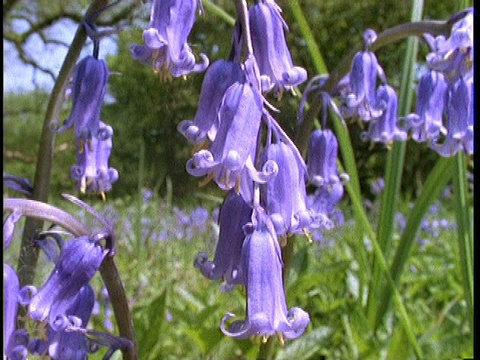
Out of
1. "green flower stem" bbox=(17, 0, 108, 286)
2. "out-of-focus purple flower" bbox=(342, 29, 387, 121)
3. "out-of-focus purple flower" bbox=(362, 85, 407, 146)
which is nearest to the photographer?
"green flower stem" bbox=(17, 0, 108, 286)

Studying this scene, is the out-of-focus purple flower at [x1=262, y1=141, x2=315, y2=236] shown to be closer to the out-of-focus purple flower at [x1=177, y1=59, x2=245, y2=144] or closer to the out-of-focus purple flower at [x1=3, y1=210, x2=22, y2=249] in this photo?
the out-of-focus purple flower at [x1=177, y1=59, x2=245, y2=144]

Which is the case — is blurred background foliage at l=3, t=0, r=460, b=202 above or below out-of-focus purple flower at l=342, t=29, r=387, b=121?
below

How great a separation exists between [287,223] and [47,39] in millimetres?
261

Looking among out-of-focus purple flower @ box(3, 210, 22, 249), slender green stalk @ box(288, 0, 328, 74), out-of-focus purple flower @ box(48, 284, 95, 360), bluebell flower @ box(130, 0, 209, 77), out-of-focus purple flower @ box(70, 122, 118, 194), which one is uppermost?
slender green stalk @ box(288, 0, 328, 74)

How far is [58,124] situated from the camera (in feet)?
2.12

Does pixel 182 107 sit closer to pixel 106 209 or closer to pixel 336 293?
pixel 106 209

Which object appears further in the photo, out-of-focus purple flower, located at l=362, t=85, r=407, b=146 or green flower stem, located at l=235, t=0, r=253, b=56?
out-of-focus purple flower, located at l=362, t=85, r=407, b=146

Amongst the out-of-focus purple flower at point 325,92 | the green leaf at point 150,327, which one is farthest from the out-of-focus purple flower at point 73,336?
the out-of-focus purple flower at point 325,92

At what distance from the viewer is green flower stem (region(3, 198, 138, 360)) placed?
476 millimetres

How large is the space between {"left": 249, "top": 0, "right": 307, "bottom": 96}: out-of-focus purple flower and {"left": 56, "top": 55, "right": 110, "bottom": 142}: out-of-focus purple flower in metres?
0.15

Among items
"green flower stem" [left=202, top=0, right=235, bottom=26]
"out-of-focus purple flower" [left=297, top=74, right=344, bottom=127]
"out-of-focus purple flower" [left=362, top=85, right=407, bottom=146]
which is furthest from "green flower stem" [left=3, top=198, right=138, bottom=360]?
"out-of-focus purple flower" [left=362, top=85, right=407, bottom=146]

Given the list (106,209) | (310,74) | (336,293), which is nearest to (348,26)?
(310,74)

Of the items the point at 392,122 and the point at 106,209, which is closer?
the point at 106,209

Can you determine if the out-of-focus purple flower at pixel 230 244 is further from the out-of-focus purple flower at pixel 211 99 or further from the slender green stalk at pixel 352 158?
the slender green stalk at pixel 352 158
